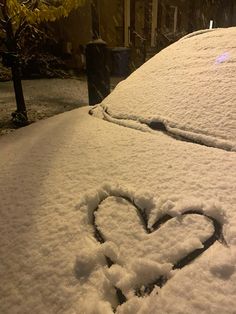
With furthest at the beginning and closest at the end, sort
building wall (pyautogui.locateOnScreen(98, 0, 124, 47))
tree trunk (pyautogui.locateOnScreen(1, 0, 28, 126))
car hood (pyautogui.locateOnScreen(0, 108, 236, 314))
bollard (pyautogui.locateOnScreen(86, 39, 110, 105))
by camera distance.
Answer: building wall (pyautogui.locateOnScreen(98, 0, 124, 47)) → bollard (pyautogui.locateOnScreen(86, 39, 110, 105)) → tree trunk (pyautogui.locateOnScreen(1, 0, 28, 126)) → car hood (pyautogui.locateOnScreen(0, 108, 236, 314))

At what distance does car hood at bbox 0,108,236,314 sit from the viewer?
2.44ft

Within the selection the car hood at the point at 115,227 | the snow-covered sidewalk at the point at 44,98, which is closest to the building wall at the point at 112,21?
the snow-covered sidewalk at the point at 44,98

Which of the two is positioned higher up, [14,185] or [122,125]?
[122,125]

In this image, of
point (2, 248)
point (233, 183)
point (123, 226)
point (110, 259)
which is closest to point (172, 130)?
point (233, 183)

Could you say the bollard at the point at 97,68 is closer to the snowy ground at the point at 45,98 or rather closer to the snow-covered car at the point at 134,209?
the snowy ground at the point at 45,98

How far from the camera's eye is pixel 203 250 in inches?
32.2

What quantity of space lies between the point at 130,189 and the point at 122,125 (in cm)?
58

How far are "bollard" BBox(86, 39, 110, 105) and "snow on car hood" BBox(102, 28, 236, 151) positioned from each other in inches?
136

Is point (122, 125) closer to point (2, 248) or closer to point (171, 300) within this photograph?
point (2, 248)

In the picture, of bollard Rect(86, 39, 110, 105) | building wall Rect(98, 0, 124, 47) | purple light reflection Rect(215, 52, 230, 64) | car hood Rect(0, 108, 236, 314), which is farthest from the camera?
building wall Rect(98, 0, 124, 47)

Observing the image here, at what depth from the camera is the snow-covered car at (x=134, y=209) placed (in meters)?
0.76

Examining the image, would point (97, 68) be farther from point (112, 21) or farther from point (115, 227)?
point (112, 21)

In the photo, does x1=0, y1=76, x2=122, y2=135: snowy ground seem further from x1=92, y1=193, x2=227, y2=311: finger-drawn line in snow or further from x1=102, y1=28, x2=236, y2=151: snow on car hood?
x1=92, y1=193, x2=227, y2=311: finger-drawn line in snow

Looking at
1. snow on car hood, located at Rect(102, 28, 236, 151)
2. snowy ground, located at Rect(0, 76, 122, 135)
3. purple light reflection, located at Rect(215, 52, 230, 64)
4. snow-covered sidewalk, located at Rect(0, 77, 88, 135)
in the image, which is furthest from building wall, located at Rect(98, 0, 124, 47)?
purple light reflection, located at Rect(215, 52, 230, 64)
